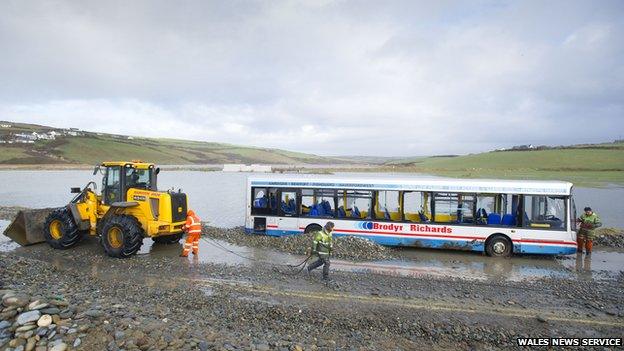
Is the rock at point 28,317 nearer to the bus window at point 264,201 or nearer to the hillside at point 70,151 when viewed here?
the bus window at point 264,201

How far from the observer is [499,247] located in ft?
46.3

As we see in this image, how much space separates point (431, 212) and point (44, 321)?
41.0ft

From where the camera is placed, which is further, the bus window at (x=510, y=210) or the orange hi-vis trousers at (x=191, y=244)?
the bus window at (x=510, y=210)

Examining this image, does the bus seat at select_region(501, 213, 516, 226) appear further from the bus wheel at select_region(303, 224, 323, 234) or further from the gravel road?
the bus wheel at select_region(303, 224, 323, 234)

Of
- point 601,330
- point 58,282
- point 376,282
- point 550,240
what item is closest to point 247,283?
point 376,282

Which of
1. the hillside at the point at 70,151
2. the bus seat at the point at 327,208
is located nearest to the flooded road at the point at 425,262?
the bus seat at the point at 327,208

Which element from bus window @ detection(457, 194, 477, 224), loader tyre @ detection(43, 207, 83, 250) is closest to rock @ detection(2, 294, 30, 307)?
loader tyre @ detection(43, 207, 83, 250)

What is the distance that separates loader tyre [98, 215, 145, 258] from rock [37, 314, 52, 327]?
6.34m

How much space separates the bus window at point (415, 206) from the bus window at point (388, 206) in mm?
311

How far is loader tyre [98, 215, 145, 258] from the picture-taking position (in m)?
12.2

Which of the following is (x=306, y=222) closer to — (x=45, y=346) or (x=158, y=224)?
(x=158, y=224)

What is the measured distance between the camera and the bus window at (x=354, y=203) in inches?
611

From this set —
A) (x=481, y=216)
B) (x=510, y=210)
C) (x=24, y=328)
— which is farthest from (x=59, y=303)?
(x=510, y=210)

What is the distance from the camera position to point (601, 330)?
24.3 feet
